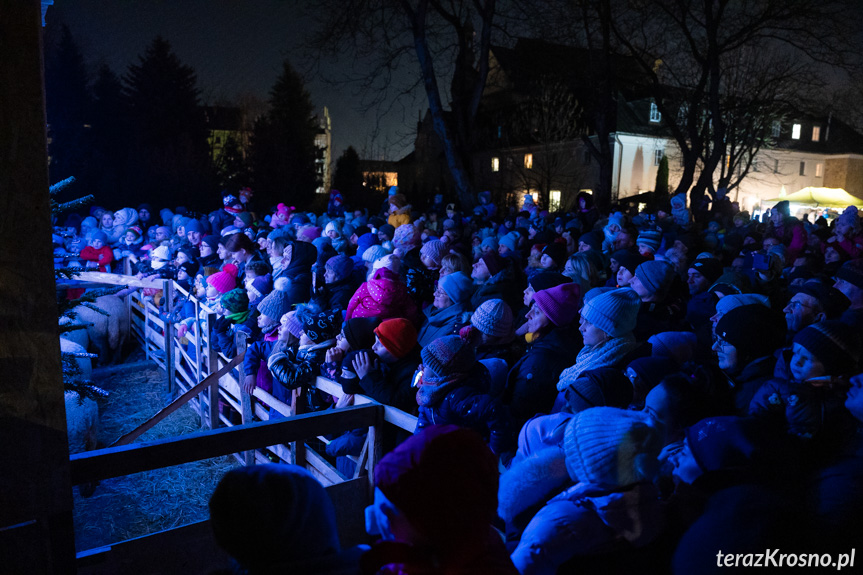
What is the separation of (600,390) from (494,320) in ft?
3.99

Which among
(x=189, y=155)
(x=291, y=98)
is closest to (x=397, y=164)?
(x=291, y=98)

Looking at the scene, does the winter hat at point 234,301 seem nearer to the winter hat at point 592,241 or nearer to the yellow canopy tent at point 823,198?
the winter hat at point 592,241

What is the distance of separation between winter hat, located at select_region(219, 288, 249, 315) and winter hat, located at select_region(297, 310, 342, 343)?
2039 mm

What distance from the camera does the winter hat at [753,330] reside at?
328 centimetres

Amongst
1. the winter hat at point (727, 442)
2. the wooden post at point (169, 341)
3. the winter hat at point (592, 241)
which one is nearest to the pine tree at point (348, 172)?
the wooden post at point (169, 341)

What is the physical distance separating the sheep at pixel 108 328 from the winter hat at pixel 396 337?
8.35 meters

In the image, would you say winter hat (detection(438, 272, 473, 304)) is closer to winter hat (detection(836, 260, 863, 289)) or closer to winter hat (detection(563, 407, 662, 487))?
winter hat (detection(563, 407, 662, 487))

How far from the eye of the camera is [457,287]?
511 centimetres

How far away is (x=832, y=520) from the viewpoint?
6.32 ft

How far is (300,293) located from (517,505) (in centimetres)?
407

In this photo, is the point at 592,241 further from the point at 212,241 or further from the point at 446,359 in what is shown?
the point at 212,241

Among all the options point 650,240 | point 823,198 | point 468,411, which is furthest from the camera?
point 823,198

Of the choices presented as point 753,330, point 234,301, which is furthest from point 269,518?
point 234,301

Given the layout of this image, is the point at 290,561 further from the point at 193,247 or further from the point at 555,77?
the point at 555,77
